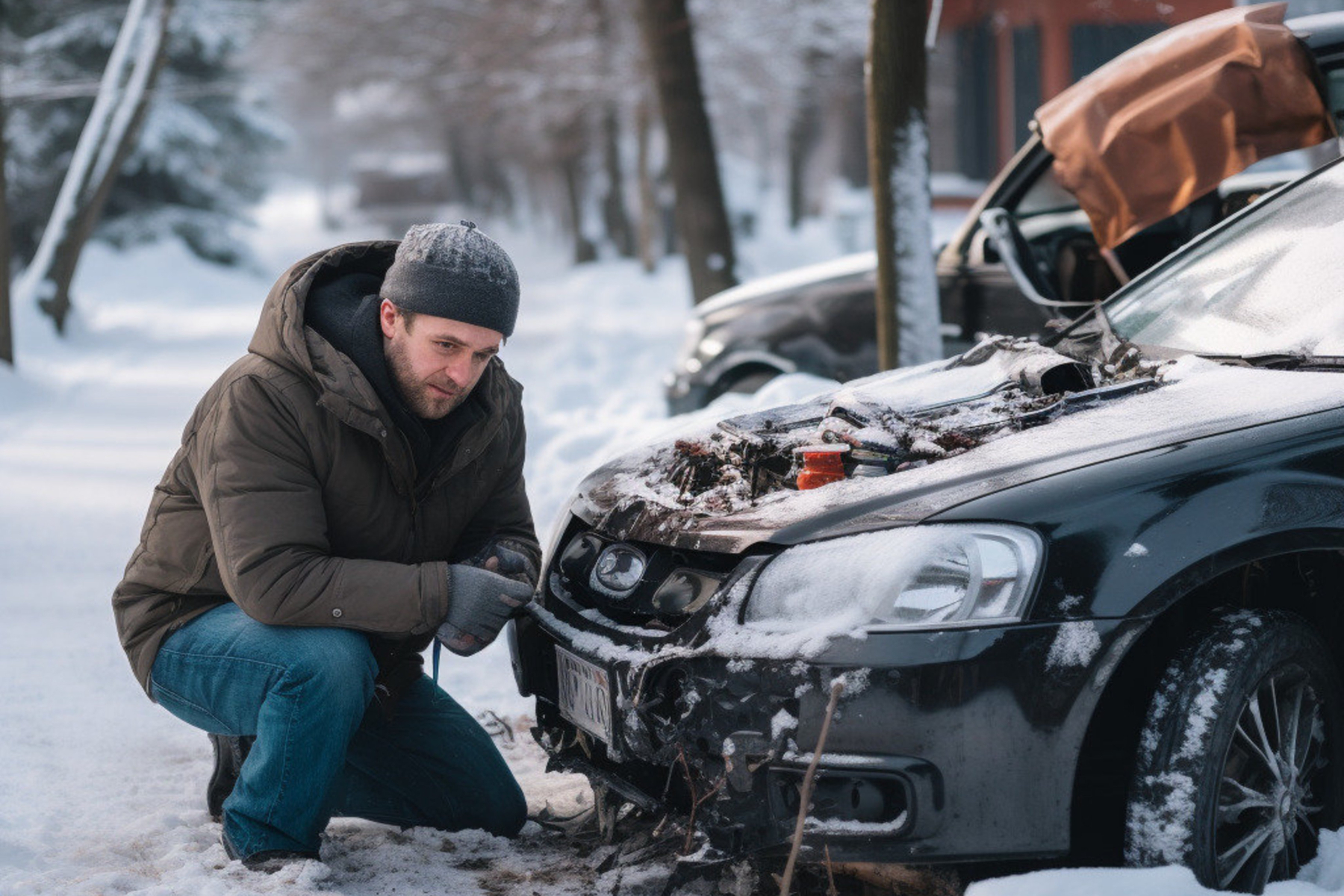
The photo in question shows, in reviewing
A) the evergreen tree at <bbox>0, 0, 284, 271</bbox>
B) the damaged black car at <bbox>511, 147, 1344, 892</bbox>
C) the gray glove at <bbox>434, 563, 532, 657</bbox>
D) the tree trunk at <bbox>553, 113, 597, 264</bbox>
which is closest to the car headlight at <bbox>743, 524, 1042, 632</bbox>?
the damaged black car at <bbox>511, 147, 1344, 892</bbox>

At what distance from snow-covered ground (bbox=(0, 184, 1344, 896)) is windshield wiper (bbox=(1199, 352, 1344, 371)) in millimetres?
966

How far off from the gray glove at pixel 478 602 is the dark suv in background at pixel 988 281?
228 cm

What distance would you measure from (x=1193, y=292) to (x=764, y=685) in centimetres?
181

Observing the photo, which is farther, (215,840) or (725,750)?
(215,840)

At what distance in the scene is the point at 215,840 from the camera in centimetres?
331

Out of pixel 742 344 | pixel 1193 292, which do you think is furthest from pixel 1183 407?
pixel 742 344

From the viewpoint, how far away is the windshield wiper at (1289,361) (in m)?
3.07

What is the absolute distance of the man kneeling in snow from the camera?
299 cm

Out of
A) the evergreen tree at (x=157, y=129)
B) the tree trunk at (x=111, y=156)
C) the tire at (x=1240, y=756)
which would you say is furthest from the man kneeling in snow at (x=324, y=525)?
the evergreen tree at (x=157, y=129)

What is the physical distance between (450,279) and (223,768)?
1.32 meters

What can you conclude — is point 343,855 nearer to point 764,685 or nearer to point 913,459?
point 764,685

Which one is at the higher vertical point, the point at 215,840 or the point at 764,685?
the point at 764,685

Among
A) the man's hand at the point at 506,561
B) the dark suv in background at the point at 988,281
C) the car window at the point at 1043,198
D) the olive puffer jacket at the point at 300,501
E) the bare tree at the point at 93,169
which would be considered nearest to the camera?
the olive puffer jacket at the point at 300,501

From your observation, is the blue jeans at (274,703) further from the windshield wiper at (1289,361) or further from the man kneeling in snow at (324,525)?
the windshield wiper at (1289,361)
